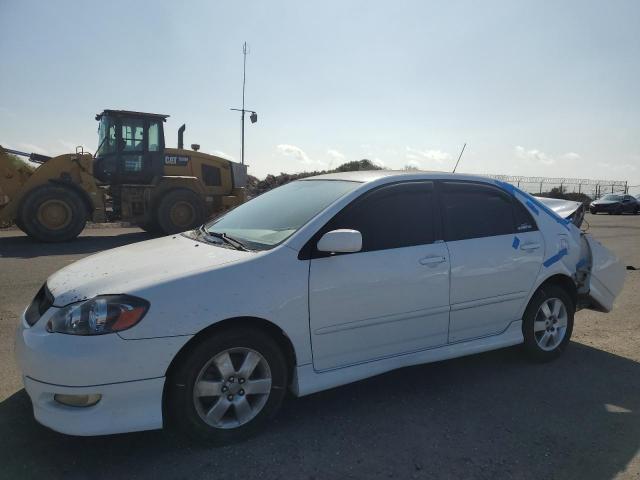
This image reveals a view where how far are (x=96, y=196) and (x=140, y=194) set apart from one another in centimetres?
131

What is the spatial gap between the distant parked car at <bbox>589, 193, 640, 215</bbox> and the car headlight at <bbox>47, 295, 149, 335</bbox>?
33.8 metres

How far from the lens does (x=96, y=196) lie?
1202cm

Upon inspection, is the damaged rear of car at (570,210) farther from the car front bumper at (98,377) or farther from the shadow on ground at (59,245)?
the shadow on ground at (59,245)

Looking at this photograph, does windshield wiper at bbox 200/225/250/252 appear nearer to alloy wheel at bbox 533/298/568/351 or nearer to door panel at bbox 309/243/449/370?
door panel at bbox 309/243/449/370

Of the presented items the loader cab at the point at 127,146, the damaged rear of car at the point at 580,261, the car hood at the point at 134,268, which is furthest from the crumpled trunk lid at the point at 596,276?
the loader cab at the point at 127,146

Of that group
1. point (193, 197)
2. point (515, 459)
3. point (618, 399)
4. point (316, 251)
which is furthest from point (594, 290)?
point (193, 197)

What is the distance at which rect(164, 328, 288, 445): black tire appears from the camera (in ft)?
8.95

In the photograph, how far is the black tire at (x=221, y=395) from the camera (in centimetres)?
273

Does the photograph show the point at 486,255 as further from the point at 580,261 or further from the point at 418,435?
the point at 418,435

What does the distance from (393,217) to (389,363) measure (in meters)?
0.99

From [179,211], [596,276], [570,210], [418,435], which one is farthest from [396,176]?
[179,211]

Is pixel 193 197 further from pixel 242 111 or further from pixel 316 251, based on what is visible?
pixel 242 111

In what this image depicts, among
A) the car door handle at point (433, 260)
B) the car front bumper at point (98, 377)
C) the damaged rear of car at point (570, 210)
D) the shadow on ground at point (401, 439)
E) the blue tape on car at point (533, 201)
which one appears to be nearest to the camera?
the car front bumper at point (98, 377)

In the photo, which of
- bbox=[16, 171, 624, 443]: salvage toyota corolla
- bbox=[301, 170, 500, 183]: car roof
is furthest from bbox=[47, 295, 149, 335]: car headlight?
bbox=[301, 170, 500, 183]: car roof
